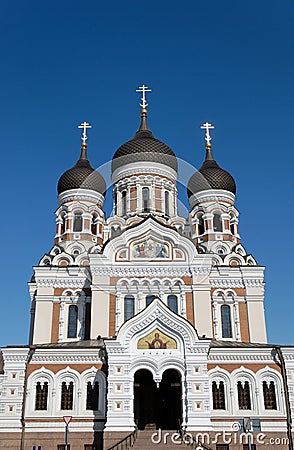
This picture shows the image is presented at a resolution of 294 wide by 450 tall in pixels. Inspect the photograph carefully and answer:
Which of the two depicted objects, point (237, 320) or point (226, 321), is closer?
point (237, 320)

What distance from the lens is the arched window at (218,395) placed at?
2200 centimetres

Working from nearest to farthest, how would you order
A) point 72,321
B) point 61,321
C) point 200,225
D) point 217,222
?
point 61,321
point 72,321
point 217,222
point 200,225

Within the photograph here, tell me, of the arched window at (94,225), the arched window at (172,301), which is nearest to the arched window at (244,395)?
the arched window at (172,301)

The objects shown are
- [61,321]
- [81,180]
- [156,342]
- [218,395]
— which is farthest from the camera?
[81,180]

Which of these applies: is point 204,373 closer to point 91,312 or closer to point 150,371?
point 150,371

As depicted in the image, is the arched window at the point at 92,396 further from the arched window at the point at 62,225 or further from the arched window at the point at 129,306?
the arched window at the point at 62,225

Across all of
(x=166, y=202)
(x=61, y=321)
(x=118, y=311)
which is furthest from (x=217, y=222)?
(x=61, y=321)

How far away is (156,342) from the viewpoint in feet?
71.9

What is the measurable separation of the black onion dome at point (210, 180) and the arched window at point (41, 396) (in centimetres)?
1631

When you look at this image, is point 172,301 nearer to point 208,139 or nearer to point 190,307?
point 190,307

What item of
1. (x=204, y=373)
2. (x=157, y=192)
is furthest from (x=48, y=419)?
(x=157, y=192)

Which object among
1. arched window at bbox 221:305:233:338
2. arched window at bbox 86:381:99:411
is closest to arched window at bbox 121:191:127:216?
arched window at bbox 221:305:233:338

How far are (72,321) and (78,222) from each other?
7065 millimetres
